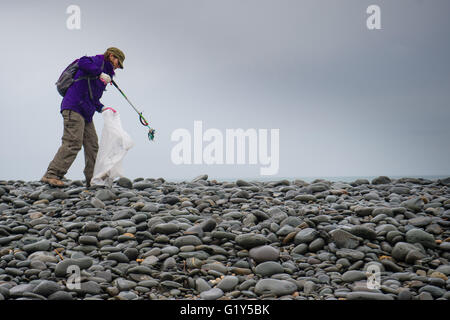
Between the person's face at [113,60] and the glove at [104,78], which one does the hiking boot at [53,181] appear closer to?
the glove at [104,78]

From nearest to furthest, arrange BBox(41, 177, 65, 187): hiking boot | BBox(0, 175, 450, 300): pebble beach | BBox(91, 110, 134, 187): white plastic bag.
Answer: BBox(0, 175, 450, 300): pebble beach, BBox(41, 177, 65, 187): hiking boot, BBox(91, 110, 134, 187): white plastic bag

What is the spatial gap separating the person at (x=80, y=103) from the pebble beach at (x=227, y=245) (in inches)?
21.6

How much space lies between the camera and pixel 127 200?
7.99m

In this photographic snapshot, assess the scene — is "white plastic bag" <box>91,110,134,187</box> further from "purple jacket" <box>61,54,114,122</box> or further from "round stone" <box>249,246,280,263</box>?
"round stone" <box>249,246,280,263</box>

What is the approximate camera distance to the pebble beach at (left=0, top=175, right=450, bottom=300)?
5023 millimetres

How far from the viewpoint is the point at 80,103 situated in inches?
340

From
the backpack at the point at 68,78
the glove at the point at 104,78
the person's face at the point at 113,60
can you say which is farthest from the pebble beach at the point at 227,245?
the person's face at the point at 113,60

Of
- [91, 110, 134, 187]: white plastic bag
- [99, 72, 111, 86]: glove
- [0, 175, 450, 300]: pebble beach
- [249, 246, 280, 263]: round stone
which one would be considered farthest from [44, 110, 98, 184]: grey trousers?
[249, 246, 280, 263]: round stone

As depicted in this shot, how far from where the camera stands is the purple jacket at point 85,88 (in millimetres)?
8562

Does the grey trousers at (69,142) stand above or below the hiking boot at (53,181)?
above

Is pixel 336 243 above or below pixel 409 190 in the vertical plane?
below
